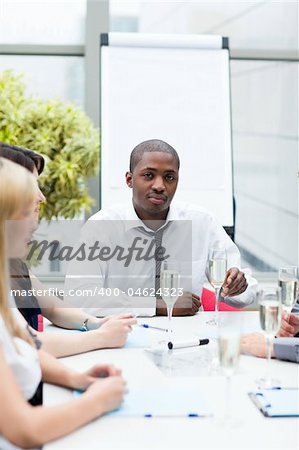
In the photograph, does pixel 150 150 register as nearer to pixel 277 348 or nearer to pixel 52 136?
pixel 277 348

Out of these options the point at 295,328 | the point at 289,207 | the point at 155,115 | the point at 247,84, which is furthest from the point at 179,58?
the point at 295,328

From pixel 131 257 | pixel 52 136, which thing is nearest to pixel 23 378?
pixel 131 257

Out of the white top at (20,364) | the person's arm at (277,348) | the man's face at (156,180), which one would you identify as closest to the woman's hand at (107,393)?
the white top at (20,364)

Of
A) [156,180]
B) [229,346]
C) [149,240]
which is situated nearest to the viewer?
[229,346]

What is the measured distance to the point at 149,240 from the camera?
308 centimetres

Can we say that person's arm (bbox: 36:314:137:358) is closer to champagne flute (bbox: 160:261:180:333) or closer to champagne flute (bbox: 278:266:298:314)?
champagne flute (bbox: 160:261:180:333)

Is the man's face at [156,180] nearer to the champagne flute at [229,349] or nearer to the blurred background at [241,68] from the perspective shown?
the champagne flute at [229,349]

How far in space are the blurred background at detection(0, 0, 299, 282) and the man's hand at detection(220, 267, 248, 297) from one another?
2.29 metres

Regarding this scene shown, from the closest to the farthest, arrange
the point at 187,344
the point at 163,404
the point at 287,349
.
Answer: the point at 163,404
the point at 287,349
the point at 187,344

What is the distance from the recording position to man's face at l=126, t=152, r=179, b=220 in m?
2.91

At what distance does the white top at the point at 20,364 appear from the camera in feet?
4.88

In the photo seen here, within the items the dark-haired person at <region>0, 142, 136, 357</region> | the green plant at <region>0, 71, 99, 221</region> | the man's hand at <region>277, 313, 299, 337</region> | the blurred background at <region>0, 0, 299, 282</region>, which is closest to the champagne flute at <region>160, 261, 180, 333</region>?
the dark-haired person at <region>0, 142, 136, 357</region>

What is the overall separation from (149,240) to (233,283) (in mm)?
603

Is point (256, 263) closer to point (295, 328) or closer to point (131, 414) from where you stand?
point (295, 328)
